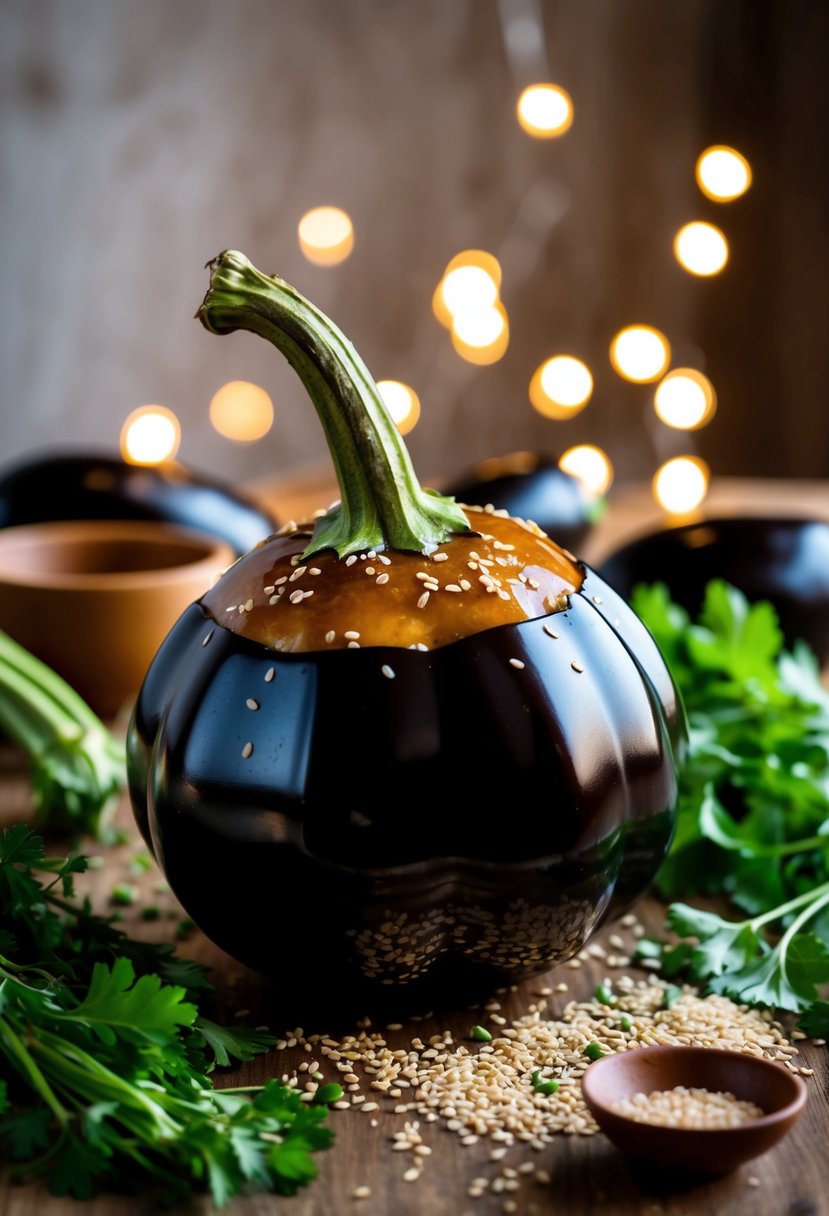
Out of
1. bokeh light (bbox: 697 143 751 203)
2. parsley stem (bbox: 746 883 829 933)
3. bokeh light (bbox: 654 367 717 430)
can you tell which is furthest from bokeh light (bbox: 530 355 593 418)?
parsley stem (bbox: 746 883 829 933)

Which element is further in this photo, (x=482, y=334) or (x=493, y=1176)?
(x=482, y=334)

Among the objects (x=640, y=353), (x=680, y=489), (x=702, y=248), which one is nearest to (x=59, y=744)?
(x=680, y=489)

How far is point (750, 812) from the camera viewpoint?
149 centimetres

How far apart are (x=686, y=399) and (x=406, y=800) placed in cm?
259

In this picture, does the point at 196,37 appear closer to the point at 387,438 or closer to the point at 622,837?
the point at 387,438

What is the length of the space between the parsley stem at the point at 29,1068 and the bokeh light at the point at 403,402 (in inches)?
94.4

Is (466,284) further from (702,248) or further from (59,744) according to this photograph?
(59,744)

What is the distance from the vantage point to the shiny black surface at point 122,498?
7.06 feet

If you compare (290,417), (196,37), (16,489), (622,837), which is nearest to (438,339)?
(290,417)

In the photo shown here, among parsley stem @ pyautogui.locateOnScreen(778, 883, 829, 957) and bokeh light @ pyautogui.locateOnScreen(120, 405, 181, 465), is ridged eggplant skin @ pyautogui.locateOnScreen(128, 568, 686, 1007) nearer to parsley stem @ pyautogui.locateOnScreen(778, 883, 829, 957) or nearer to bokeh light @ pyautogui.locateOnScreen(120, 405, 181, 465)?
parsley stem @ pyautogui.locateOnScreen(778, 883, 829, 957)

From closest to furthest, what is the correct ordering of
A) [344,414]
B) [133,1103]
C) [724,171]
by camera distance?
[133,1103], [344,414], [724,171]

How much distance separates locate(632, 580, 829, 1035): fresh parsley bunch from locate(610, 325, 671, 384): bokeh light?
170 cm

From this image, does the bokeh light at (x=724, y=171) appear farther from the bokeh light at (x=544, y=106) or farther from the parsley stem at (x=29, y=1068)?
the parsley stem at (x=29, y=1068)

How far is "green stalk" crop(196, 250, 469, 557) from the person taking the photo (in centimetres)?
111
